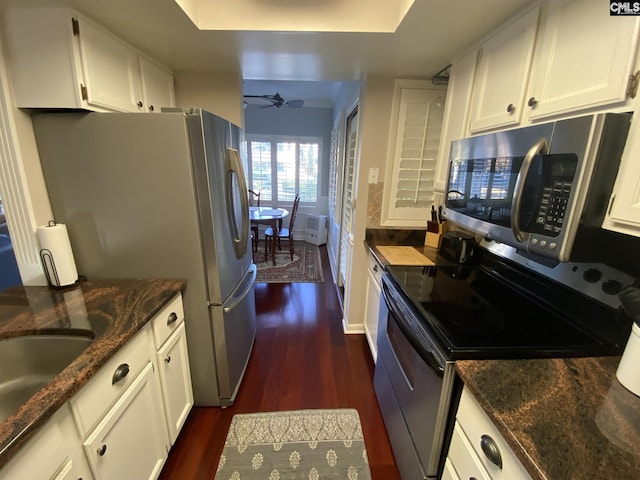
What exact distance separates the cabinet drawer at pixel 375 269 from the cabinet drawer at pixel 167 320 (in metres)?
1.29

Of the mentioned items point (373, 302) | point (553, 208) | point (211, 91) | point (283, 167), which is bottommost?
point (373, 302)

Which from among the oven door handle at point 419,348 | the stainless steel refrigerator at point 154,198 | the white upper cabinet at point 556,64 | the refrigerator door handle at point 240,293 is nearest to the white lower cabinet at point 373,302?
the oven door handle at point 419,348

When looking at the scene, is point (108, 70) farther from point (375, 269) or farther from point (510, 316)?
point (510, 316)

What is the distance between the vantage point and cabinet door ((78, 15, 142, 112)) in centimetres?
A: 127

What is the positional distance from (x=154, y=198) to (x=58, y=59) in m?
0.68

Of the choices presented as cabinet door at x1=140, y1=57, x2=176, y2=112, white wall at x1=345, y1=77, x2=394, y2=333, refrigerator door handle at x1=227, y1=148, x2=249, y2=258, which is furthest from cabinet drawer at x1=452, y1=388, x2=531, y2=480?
cabinet door at x1=140, y1=57, x2=176, y2=112

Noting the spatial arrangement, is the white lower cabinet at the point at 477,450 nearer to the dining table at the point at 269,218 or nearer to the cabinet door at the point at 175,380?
the cabinet door at the point at 175,380

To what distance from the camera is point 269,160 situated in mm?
5402

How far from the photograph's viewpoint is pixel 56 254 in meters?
1.34

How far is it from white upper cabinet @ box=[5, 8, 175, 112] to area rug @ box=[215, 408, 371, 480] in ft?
6.31

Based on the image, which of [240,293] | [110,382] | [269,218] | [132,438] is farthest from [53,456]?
[269,218]

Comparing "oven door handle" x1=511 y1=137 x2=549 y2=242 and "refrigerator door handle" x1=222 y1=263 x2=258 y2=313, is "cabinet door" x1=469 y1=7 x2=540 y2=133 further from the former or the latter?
"refrigerator door handle" x1=222 y1=263 x2=258 y2=313

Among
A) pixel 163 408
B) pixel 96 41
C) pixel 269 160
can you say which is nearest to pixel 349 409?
pixel 163 408

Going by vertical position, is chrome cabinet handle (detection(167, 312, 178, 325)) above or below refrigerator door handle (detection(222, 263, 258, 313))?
above
